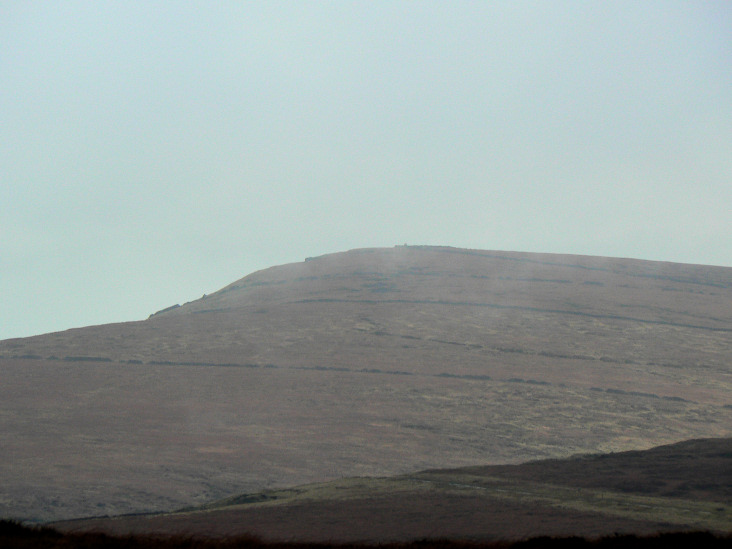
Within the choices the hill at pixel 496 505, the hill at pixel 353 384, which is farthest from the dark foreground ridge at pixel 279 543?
the hill at pixel 353 384

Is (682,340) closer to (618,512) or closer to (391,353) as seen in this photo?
(391,353)

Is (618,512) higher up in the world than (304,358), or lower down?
lower down

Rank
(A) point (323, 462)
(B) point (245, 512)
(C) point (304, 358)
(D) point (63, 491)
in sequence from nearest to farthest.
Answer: (B) point (245, 512) < (D) point (63, 491) < (A) point (323, 462) < (C) point (304, 358)

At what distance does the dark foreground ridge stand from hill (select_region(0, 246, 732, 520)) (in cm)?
811

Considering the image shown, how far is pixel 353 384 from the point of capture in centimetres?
3503

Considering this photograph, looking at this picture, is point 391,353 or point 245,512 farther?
point 391,353

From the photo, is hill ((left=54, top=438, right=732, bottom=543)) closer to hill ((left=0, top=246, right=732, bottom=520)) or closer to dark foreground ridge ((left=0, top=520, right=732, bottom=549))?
dark foreground ridge ((left=0, top=520, right=732, bottom=549))

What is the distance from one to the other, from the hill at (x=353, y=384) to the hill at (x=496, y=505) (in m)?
3.80

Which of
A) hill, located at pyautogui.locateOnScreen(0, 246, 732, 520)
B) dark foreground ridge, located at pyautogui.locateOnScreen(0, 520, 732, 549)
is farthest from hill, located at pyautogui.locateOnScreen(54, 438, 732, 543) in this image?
hill, located at pyautogui.locateOnScreen(0, 246, 732, 520)

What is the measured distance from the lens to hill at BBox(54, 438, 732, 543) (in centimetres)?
1459

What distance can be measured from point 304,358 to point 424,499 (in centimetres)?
2156

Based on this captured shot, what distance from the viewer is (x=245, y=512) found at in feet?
58.0

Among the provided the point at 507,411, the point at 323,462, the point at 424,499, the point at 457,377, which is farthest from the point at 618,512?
the point at 457,377

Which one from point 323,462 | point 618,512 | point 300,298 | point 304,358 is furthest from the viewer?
point 300,298
